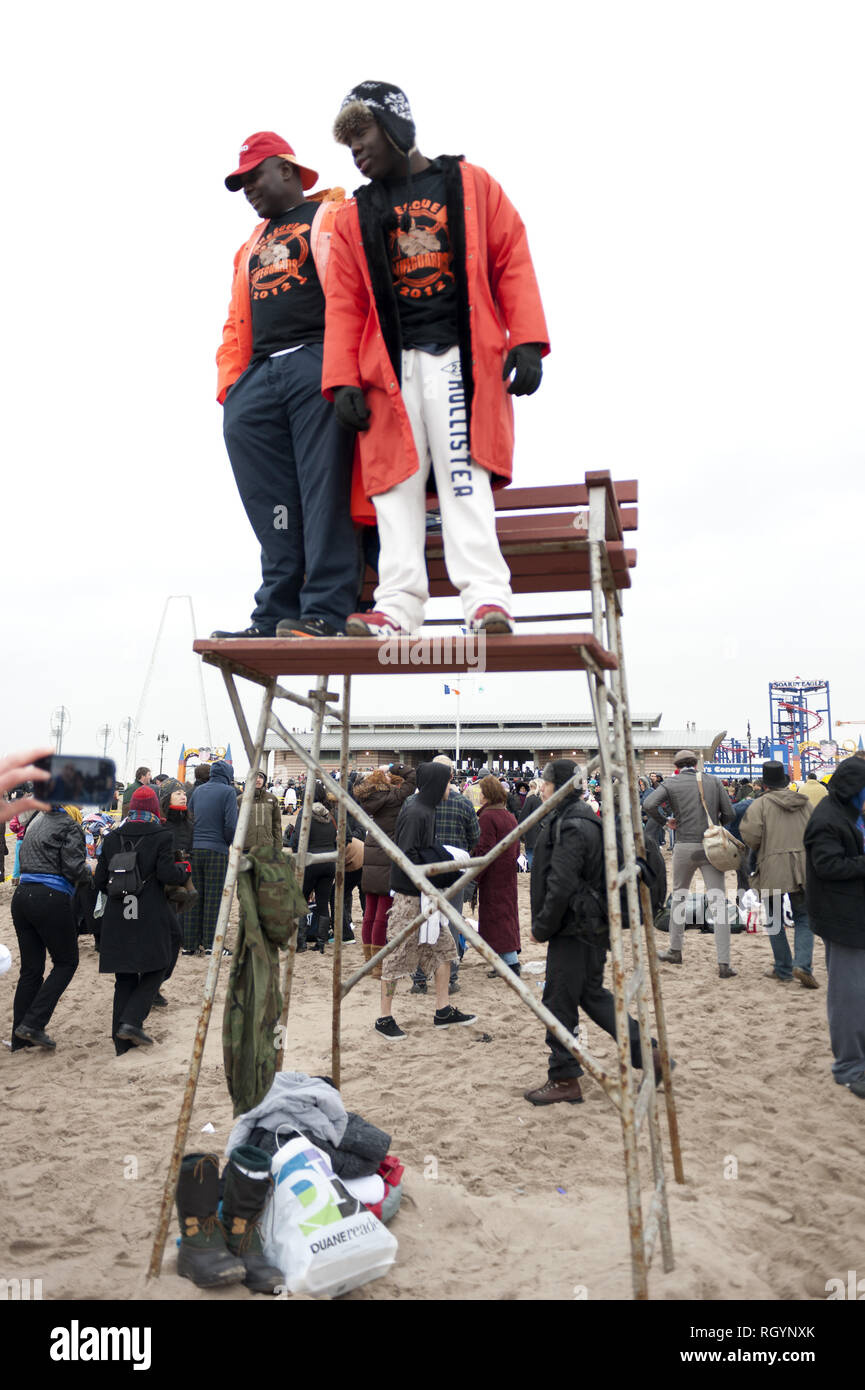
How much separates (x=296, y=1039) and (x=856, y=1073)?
11.8 feet

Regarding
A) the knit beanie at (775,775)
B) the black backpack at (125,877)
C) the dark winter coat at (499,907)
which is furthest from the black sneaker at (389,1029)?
the knit beanie at (775,775)

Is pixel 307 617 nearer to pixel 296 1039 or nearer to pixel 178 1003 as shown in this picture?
pixel 296 1039

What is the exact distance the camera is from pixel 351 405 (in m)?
2.94

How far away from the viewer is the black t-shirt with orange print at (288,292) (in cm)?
329

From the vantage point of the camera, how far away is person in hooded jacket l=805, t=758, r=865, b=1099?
4.83 metres

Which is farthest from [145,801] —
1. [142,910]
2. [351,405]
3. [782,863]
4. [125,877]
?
[782,863]

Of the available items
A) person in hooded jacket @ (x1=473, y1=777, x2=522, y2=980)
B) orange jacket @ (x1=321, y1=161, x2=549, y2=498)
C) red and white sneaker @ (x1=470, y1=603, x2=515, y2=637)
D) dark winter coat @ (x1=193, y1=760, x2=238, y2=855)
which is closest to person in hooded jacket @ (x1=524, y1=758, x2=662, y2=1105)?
person in hooded jacket @ (x1=473, y1=777, x2=522, y2=980)

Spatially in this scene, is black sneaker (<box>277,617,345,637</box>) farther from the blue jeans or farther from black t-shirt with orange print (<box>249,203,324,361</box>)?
the blue jeans

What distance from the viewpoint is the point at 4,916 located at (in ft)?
38.3

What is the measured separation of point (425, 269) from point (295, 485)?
36.9 inches

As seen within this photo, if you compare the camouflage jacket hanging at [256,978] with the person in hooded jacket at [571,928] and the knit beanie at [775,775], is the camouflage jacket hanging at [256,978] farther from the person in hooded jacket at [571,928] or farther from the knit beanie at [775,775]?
the knit beanie at [775,775]

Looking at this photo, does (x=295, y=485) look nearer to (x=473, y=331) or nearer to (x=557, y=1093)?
(x=473, y=331)

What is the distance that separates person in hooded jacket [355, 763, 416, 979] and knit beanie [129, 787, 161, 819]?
1.55 m

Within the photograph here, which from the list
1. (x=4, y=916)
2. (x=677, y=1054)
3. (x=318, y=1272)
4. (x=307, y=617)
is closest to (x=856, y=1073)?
(x=677, y=1054)
